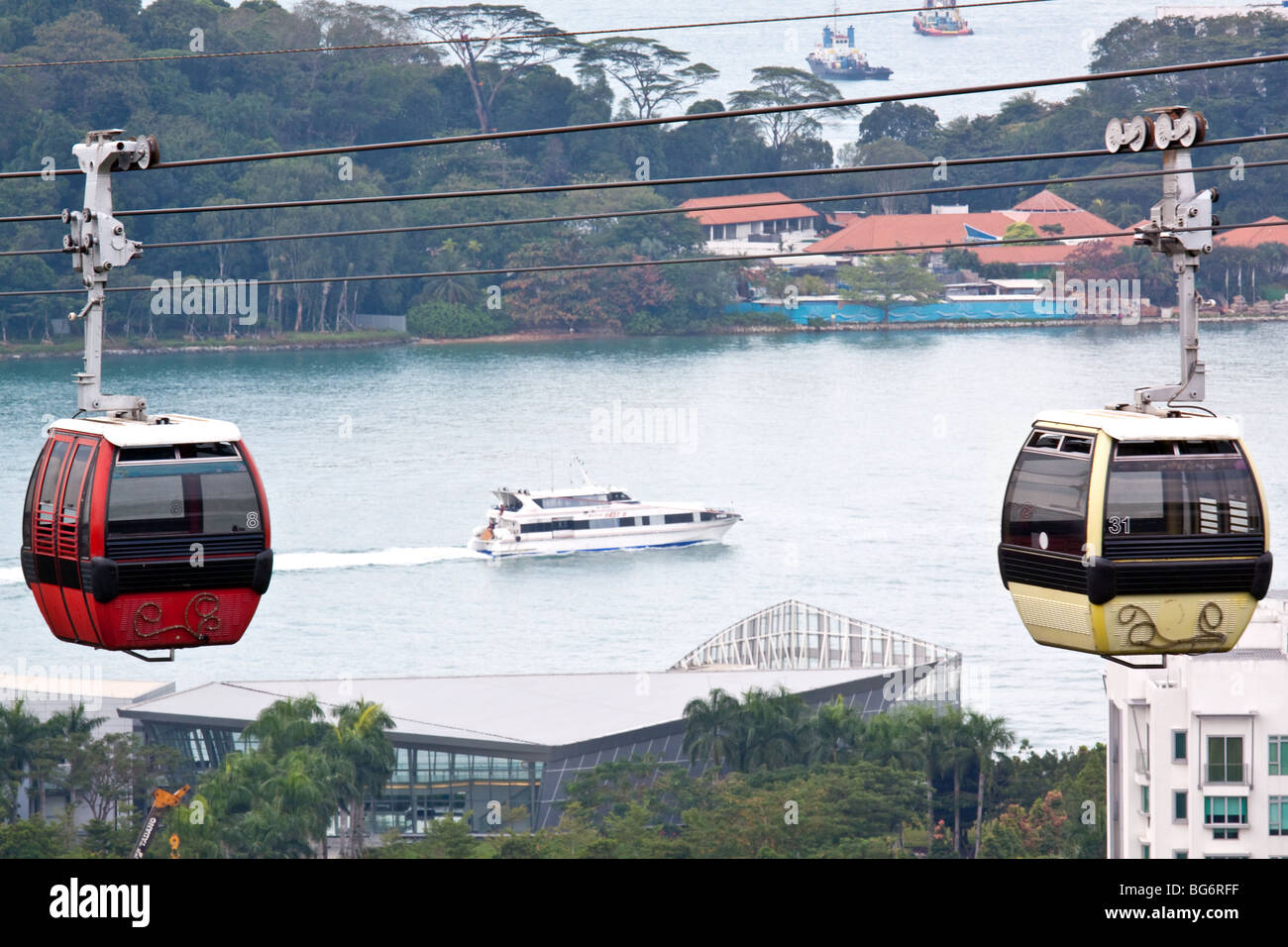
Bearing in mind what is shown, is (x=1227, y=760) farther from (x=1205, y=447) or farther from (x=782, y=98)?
(x=782, y=98)

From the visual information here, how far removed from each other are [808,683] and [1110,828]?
1260cm

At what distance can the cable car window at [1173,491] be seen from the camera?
37.5ft

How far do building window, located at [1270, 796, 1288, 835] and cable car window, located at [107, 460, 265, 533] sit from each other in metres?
31.5

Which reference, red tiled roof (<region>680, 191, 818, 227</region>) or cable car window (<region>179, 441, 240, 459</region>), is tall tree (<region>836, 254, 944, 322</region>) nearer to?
red tiled roof (<region>680, 191, 818, 227</region>)

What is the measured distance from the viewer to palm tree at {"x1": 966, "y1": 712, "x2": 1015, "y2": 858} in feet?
150

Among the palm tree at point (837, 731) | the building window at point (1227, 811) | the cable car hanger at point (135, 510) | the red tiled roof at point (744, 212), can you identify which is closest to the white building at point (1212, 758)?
the building window at point (1227, 811)

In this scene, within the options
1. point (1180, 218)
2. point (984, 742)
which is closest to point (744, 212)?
point (984, 742)

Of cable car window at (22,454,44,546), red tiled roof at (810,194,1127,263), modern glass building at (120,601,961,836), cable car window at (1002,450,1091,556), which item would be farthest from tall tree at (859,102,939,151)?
cable car window at (22,454,44,546)

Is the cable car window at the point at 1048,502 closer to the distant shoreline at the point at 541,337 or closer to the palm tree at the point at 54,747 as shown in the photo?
the palm tree at the point at 54,747

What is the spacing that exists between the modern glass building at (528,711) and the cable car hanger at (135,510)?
1205 inches

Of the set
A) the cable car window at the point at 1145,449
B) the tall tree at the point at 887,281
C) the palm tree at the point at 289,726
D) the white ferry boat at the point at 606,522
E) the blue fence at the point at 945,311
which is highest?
the tall tree at the point at 887,281

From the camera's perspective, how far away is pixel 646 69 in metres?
129
